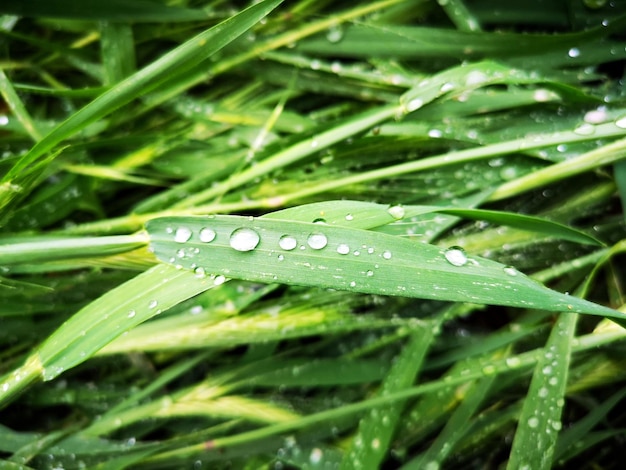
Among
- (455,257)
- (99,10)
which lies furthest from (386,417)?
(99,10)

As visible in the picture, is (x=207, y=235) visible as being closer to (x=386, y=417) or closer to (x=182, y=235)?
(x=182, y=235)

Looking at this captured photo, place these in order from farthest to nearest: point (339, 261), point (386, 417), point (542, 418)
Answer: point (386, 417), point (542, 418), point (339, 261)

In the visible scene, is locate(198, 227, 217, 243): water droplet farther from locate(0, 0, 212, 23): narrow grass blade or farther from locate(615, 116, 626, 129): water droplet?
locate(615, 116, 626, 129): water droplet

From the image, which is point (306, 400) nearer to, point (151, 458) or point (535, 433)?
point (151, 458)

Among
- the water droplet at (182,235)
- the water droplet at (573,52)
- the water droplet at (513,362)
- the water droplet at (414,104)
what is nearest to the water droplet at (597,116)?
the water droplet at (573,52)

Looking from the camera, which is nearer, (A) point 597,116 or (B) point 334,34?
(A) point 597,116

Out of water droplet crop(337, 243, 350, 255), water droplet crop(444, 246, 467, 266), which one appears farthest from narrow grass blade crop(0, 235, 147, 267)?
water droplet crop(444, 246, 467, 266)

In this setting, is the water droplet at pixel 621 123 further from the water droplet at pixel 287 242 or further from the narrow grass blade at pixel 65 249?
the narrow grass blade at pixel 65 249

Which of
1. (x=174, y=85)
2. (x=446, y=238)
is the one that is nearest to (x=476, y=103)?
(x=446, y=238)
